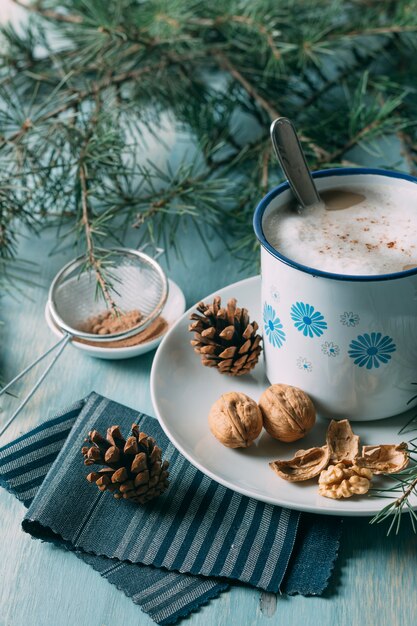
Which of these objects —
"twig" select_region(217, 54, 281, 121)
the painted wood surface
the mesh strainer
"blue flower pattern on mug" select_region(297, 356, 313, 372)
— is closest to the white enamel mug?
"blue flower pattern on mug" select_region(297, 356, 313, 372)

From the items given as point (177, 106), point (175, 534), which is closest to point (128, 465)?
point (175, 534)

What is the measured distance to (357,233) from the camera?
71cm

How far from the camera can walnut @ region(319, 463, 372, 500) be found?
64cm

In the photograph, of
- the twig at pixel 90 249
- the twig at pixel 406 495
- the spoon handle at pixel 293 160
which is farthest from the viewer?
the twig at pixel 90 249

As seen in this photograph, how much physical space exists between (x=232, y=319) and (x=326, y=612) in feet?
0.97

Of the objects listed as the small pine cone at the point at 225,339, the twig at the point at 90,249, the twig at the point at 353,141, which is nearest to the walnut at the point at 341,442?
the small pine cone at the point at 225,339

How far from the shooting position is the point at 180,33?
116 cm

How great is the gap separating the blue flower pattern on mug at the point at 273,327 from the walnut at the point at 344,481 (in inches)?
5.0

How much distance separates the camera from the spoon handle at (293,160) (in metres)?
0.72

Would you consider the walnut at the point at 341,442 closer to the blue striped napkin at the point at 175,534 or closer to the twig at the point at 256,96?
the blue striped napkin at the point at 175,534

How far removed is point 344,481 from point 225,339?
20cm

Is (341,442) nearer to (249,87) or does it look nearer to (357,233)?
(357,233)

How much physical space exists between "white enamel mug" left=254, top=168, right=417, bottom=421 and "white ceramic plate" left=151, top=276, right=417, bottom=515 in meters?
0.04

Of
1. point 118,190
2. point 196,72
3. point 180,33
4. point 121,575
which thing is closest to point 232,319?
point 121,575
